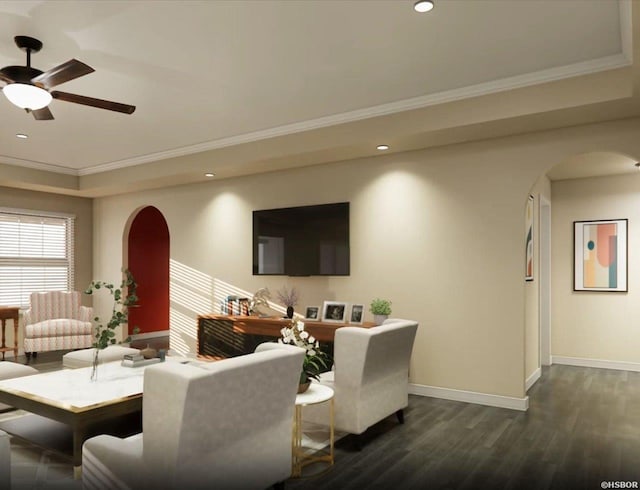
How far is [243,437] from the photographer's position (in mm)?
2309

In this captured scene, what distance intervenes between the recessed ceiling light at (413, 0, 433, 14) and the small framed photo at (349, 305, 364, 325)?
303cm

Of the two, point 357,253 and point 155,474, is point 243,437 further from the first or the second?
point 357,253

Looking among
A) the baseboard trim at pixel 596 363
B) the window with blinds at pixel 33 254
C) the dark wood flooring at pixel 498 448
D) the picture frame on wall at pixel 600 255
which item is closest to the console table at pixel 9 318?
the window with blinds at pixel 33 254

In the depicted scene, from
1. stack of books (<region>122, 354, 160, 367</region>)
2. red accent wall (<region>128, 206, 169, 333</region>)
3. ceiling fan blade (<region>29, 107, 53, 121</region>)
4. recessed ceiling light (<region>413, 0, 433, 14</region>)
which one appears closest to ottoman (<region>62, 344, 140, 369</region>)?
stack of books (<region>122, 354, 160, 367</region>)

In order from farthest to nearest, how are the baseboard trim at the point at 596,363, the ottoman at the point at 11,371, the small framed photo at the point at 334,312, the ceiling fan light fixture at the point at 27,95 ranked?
1. the baseboard trim at the point at 596,363
2. the small framed photo at the point at 334,312
3. the ottoman at the point at 11,371
4. the ceiling fan light fixture at the point at 27,95

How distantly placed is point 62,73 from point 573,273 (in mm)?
6186

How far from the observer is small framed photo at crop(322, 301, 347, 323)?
5.23m

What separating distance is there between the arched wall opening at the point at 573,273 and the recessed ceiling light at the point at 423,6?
3.48 metres

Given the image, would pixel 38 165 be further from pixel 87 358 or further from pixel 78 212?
pixel 87 358

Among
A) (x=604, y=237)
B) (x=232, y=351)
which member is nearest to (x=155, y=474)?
(x=232, y=351)

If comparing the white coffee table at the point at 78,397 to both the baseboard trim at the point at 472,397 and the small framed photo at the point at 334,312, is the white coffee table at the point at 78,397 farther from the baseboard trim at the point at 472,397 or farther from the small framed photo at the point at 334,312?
the baseboard trim at the point at 472,397

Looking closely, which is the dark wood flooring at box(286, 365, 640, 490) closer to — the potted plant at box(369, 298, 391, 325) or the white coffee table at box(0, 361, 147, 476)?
the potted plant at box(369, 298, 391, 325)

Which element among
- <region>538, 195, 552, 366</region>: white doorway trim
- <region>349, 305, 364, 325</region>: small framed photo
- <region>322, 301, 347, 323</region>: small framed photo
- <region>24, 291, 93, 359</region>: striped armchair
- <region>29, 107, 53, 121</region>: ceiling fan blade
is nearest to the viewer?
<region>29, 107, 53, 121</region>: ceiling fan blade

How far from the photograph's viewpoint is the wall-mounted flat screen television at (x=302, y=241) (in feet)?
17.9
